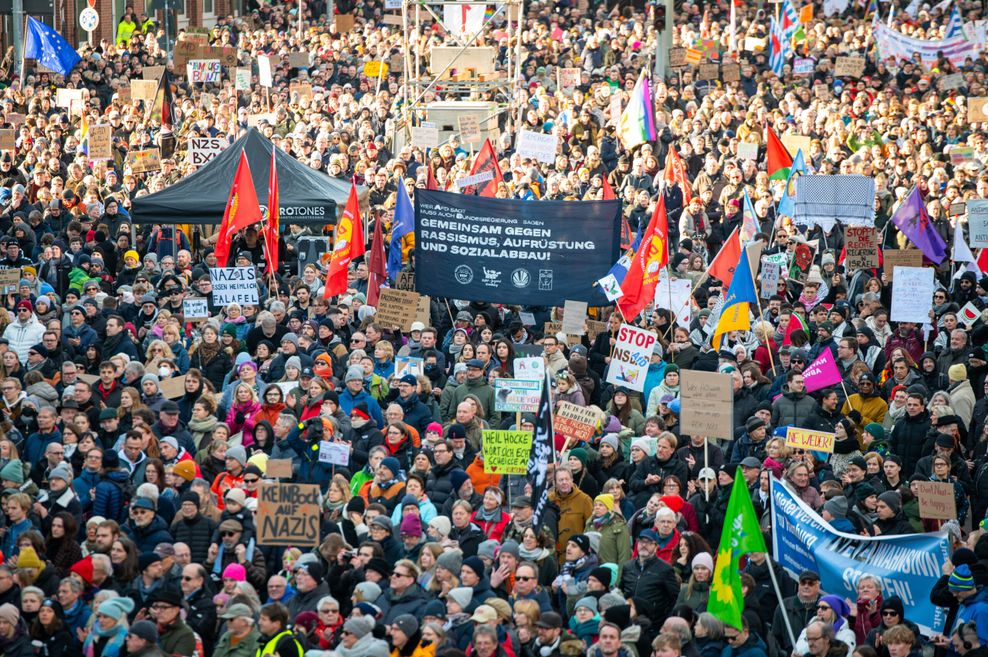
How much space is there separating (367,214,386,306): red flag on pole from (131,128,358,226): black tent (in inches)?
63.2

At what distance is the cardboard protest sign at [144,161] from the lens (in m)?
20.7

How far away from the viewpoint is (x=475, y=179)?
19953 millimetres

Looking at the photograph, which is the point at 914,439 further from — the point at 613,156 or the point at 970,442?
the point at 613,156

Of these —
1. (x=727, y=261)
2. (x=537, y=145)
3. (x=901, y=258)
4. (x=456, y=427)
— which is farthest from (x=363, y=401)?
(x=537, y=145)

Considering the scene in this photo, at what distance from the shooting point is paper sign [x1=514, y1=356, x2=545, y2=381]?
13.7 m

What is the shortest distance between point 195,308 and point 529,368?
376cm

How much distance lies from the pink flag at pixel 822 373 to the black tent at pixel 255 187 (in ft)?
22.2

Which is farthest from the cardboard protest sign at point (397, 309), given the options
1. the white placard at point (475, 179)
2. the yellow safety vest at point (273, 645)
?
the yellow safety vest at point (273, 645)

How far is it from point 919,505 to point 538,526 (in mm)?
2491

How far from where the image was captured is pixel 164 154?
23.7 metres

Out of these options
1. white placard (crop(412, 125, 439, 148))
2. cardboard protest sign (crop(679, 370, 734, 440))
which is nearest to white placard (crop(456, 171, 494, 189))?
white placard (crop(412, 125, 439, 148))

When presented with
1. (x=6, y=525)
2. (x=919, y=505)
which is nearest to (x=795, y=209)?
(x=919, y=505)

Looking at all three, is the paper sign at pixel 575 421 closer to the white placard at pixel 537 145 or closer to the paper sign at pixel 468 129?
the white placard at pixel 537 145

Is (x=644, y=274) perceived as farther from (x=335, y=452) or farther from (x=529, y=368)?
(x=335, y=452)
